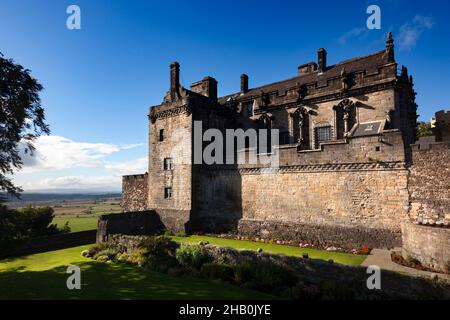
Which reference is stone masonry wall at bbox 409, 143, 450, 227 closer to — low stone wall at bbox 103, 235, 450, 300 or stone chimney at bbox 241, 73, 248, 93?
low stone wall at bbox 103, 235, 450, 300

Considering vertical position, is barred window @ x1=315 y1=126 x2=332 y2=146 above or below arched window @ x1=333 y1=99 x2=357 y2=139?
below

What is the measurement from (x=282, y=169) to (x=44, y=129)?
15302 millimetres

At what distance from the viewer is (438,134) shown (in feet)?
75.3

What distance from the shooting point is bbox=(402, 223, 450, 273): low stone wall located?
470 inches

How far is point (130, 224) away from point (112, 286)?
13293 millimetres

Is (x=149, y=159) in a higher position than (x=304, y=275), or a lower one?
higher

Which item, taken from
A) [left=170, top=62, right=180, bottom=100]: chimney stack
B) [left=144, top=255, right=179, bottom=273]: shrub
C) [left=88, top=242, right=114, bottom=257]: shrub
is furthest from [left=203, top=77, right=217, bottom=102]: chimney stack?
[left=144, top=255, right=179, bottom=273]: shrub

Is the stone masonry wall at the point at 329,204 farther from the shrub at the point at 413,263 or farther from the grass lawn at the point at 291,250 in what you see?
the shrub at the point at 413,263

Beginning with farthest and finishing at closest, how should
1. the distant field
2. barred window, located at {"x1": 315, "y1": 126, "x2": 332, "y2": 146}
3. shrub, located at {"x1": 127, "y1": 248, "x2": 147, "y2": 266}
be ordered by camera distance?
the distant field < barred window, located at {"x1": 315, "y1": 126, "x2": 332, "y2": 146} < shrub, located at {"x1": 127, "y1": 248, "x2": 147, "y2": 266}

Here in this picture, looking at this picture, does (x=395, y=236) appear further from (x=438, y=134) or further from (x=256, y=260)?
(x=438, y=134)

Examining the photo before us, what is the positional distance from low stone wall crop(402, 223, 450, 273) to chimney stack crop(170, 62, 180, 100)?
21359 mm

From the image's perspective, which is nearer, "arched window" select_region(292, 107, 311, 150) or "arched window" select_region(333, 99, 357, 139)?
"arched window" select_region(333, 99, 357, 139)
